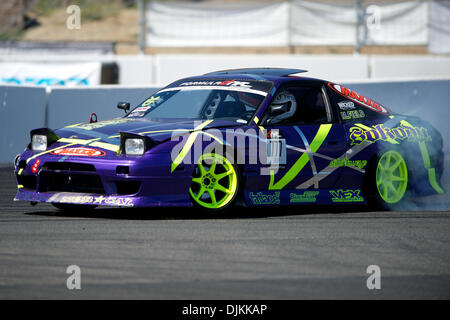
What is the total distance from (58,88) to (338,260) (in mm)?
9183

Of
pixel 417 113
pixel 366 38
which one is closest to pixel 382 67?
pixel 366 38

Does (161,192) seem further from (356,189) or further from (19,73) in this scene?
(19,73)

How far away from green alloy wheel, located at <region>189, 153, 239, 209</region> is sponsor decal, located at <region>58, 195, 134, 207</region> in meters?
0.56

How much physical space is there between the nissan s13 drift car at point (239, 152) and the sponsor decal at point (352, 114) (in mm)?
13

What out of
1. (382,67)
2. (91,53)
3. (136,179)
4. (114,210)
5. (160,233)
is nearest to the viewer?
(160,233)

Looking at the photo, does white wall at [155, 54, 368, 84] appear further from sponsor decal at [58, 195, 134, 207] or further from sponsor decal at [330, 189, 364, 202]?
sponsor decal at [58, 195, 134, 207]

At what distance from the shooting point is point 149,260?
20.6 feet

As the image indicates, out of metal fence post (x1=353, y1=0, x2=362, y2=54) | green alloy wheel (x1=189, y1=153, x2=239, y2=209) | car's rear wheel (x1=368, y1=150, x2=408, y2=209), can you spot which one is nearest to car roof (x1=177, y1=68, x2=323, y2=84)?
car's rear wheel (x1=368, y1=150, x2=408, y2=209)

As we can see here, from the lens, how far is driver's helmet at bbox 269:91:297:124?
9008 mm

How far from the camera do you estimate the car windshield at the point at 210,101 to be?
8977 millimetres

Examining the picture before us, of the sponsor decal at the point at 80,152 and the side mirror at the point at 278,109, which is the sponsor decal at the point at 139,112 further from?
the side mirror at the point at 278,109

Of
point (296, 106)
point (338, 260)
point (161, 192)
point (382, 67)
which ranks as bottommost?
point (338, 260)

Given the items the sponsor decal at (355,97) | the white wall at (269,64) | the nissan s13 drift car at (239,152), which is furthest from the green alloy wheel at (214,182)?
the white wall at (269,64)

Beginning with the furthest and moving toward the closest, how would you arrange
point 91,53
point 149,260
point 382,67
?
point 91,53, point 382,67, point 149,260
